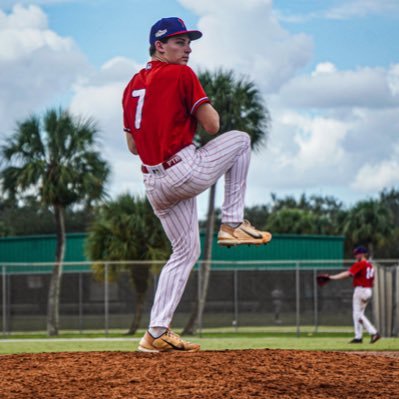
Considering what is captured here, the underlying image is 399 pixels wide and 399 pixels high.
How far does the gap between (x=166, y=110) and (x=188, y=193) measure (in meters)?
0.69

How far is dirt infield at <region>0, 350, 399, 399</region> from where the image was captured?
6508 millimetres

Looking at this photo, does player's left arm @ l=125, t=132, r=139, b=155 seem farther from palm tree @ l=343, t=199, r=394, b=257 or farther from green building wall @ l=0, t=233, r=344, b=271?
palm tree @ l=343, t=199, r=394, b=257

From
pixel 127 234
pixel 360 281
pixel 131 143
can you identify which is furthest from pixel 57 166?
pixel 131 143

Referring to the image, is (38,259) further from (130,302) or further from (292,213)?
(292,213)

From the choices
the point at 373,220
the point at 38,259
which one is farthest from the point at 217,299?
the point at 373,220

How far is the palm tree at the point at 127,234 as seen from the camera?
1345 inches

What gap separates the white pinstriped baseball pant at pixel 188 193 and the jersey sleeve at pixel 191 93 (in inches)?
13.6

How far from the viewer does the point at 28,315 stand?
106 ft

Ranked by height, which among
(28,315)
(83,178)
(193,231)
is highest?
(83,178)

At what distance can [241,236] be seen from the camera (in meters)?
7.86

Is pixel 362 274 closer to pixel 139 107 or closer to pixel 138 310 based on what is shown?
pixel 138 310

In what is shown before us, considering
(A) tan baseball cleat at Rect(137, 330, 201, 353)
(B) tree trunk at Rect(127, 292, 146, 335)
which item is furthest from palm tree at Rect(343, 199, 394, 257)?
(A) tan baseball cleat at Rect(137, 330, 201, 353)

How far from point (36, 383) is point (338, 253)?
43.4 metres

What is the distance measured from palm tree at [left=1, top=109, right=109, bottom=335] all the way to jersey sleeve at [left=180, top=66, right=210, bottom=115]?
86.6 feet
